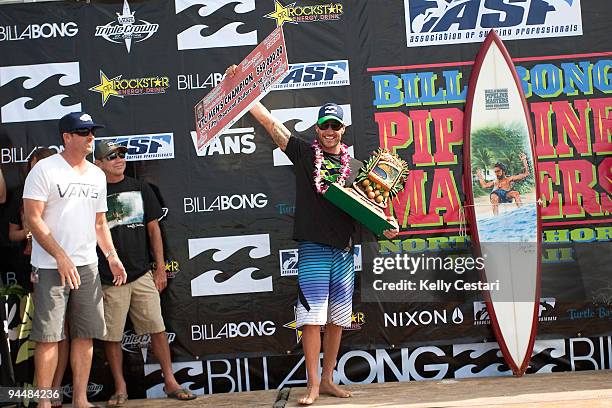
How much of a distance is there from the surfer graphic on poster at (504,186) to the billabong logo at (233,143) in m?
1.51

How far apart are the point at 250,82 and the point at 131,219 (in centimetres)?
117

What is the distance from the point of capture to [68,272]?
3975mm

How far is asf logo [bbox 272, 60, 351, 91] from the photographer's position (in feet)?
16.4

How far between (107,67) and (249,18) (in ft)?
3.27

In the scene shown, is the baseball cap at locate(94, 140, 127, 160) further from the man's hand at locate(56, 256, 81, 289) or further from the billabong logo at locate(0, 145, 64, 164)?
the man's hand at locate(56, 256, 81, 289)

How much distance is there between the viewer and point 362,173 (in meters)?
4.41

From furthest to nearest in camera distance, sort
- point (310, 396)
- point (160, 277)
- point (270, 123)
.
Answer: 1. point (160, 277)
2. point (270, 123)
3. point (310, 396)

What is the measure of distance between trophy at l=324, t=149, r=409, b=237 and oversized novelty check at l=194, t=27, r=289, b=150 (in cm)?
70

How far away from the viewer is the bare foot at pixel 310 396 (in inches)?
167

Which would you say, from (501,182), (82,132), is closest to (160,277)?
(82,132)

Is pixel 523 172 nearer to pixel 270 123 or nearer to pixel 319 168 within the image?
pixel 319 168

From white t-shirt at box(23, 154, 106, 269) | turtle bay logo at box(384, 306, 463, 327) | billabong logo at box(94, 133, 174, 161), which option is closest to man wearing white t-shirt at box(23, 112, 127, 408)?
white t-shirt at box(23, 154, 106, 269)

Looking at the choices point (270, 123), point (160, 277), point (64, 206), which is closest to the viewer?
point (64, 206)

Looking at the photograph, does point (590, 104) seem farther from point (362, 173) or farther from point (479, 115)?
point (362, 173)
